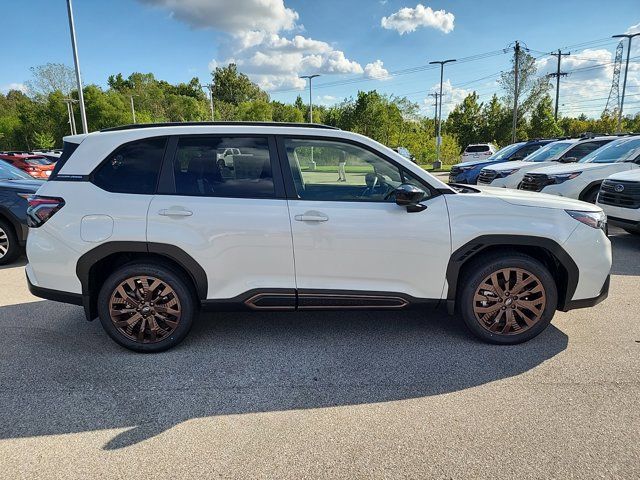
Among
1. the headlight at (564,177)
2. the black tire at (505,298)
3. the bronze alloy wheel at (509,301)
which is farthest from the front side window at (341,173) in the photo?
the headlight at (564,177)

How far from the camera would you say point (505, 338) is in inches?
142

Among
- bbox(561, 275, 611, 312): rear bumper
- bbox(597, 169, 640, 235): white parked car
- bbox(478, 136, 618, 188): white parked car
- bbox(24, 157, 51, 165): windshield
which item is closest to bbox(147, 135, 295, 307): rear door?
bbox(561, 275, 611, 312): rear bumper

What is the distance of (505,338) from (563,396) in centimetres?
75

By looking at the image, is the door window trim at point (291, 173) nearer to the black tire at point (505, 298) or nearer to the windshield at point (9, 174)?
the black tire at point (505, 298)

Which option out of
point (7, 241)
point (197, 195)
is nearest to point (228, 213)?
point (197, 195)

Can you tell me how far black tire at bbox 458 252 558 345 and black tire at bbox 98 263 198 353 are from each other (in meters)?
2.27

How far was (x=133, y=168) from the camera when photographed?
3494 mm

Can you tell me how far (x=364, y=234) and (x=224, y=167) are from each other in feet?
4.13

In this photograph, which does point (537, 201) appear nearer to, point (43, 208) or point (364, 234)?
point (364, 234)

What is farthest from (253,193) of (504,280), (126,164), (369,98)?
(369,98)

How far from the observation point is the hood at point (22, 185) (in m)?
6.63

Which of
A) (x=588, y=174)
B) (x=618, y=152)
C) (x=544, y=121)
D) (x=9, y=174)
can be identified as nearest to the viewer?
(x=9, y=174)

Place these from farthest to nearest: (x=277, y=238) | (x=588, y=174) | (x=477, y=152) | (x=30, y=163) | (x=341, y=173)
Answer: (x=477, y=152)
(x=30, y=163)
(x=588, y=174)
(x=341, y=173)
(x=277, y=238)

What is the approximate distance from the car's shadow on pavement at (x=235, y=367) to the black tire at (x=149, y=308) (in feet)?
0.38
